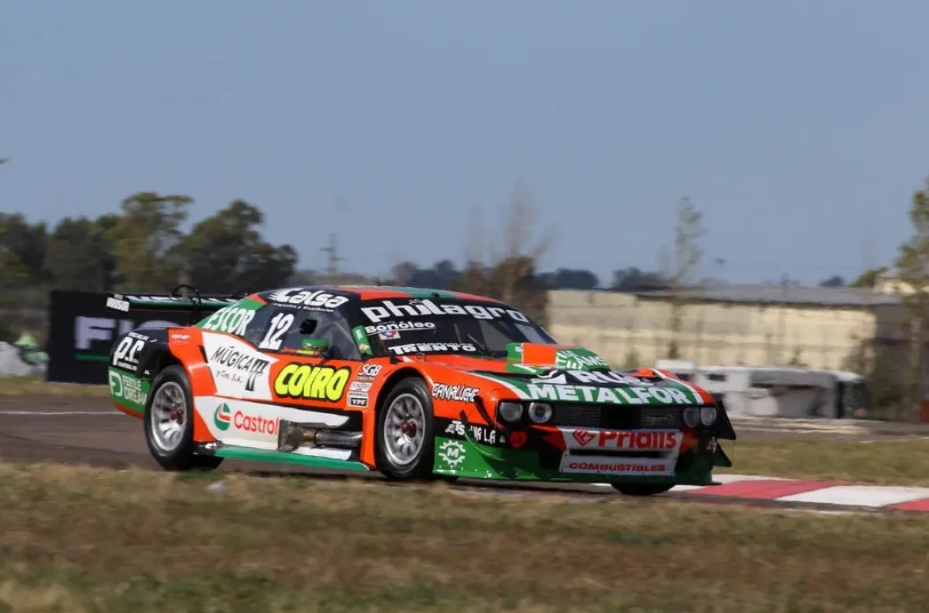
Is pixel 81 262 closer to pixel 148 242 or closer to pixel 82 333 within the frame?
pixel 148 242

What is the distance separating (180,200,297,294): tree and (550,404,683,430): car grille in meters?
24.8

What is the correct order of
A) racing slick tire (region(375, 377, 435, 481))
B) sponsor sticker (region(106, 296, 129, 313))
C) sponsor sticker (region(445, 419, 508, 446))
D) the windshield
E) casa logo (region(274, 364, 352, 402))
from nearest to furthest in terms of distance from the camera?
sponsor sticker (region(445, 419, 508, 446)), racing slick tire (region(375, 377, 435, 481)), casa logo (region(274, 364, 352, 402)), the windshield, sponsor sticker (region(106, 296, 129, 313))

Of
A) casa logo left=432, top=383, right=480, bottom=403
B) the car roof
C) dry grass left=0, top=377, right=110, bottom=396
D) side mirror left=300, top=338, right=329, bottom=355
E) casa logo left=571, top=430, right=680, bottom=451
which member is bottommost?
dry grass left=0, top=377, right=110, bottom=396

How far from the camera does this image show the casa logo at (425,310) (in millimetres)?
9680

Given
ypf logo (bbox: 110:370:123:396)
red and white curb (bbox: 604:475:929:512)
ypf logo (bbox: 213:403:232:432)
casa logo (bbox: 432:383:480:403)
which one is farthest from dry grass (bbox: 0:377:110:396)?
casa logo (bbox: 432:383:480:403)

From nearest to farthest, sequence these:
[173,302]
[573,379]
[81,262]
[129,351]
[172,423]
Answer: [573,379], [172,423], [129,351], [173,302], [81,262]

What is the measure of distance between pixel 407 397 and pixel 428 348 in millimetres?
604

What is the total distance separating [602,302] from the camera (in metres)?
58.4

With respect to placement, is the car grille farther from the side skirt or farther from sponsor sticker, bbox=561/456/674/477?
the side skirt

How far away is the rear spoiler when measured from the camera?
37.4 feet

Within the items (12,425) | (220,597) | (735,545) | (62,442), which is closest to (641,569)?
(735,545)

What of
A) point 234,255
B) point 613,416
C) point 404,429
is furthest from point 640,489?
point 234,255

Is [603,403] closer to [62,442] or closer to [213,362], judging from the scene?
[213,362]

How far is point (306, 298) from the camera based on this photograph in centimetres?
1012
